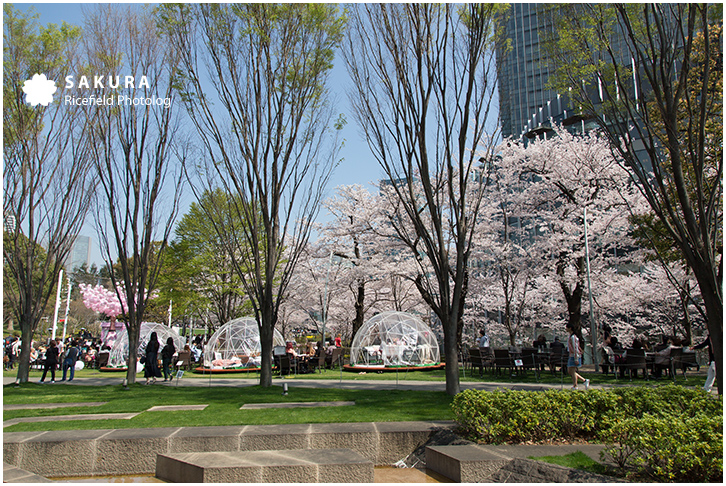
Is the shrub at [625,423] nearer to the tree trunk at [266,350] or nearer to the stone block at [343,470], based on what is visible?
the stone block at [343,470]

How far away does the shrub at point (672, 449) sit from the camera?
427 cm

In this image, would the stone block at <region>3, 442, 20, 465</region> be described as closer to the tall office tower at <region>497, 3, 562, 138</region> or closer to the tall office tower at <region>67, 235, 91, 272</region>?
the tall office tower at <region>67, 235, 91, 272</region>

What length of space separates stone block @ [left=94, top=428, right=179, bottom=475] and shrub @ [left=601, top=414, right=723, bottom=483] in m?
5.21

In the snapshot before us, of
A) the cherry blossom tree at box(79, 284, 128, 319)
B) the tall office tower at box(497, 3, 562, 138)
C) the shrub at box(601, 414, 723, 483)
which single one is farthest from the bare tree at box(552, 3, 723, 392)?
the cherry blossom tree at box(79, 284, 128, 319)

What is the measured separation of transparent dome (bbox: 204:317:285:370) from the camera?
70.5ft

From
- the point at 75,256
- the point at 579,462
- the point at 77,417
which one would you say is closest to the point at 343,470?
the point at 579,462

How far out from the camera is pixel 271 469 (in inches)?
194

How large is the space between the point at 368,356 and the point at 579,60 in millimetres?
15043

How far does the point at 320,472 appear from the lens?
16.3 ft

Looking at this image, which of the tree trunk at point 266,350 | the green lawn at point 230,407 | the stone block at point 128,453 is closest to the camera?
the stone block at point 128,453

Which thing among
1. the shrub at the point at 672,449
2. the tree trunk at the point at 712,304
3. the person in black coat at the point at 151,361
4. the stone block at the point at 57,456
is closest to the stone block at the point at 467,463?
the shrub at the point at 672,449

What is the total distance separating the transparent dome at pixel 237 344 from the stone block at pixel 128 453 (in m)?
15.5

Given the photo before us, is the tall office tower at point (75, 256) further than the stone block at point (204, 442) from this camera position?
Yes

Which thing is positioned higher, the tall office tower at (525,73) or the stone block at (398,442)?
the tall office tower at (525,73)
